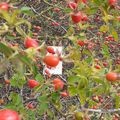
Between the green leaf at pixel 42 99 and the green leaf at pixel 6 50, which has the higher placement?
the green leaf at pixel 6 50

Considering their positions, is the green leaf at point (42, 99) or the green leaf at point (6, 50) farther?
the green leaf at point (42, 99)

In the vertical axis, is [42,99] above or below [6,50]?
below

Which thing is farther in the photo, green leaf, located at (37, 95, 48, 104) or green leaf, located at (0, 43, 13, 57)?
green leaf, located at (37, 95, 48, 104)

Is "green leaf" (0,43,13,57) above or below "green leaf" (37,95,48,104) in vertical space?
above

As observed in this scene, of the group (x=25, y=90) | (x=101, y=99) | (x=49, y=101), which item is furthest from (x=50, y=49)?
(x=101, y=99)

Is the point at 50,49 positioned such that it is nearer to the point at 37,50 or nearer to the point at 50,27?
the point at 37,50

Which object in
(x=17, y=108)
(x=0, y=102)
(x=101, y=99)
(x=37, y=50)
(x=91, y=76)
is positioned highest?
(x=37, y=50)

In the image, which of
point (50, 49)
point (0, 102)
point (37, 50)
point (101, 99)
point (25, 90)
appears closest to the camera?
point (37, 50)

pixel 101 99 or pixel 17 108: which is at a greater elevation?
pixel 17 108

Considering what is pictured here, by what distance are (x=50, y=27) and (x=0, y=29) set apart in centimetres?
308

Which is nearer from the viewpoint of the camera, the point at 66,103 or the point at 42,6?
the point at 66,103

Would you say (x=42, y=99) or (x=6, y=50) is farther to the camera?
(x=42, y=99)

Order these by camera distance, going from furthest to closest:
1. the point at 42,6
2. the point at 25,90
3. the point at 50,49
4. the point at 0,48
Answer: the point at 42,6, the point at 25,90, the point at 50,49, the point at 0,48

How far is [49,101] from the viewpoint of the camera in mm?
2025
